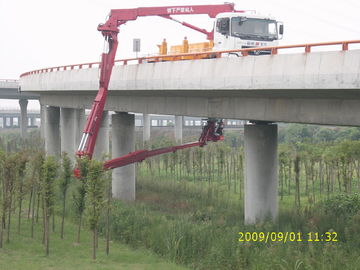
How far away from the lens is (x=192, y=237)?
2089 centimetres

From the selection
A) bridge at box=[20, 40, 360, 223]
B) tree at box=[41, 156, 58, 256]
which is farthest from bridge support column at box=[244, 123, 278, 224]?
tree at box=[41, 156, 58, 256]

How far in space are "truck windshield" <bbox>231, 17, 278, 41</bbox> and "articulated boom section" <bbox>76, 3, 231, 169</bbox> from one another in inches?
151

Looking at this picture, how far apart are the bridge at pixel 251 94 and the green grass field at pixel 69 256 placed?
201 inches

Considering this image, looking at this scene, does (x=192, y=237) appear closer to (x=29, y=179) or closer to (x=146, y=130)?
(x=29, y=179)

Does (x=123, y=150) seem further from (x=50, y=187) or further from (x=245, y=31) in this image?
(x=245, y=31)

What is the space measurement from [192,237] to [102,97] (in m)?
8.93

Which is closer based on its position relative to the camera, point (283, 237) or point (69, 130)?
point (283, 237)

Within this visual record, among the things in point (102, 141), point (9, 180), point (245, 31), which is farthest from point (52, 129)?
point (245, 31)

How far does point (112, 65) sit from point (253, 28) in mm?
7276

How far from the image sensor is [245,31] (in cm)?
2473

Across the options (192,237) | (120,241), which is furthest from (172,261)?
(120,241)

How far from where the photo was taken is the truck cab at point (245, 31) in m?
24.5

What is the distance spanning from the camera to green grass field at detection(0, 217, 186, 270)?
19219 mm

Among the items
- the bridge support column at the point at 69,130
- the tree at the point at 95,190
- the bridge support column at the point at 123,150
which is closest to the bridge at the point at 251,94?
the bridge support column at the point at 123,150
